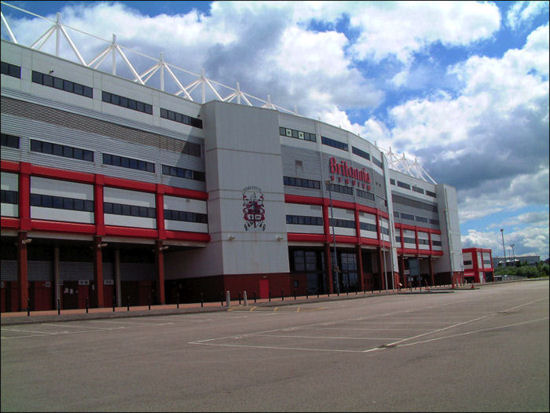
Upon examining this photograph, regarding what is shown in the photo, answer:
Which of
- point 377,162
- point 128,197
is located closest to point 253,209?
point 128,197

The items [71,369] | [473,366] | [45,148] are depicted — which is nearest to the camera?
[473,366]

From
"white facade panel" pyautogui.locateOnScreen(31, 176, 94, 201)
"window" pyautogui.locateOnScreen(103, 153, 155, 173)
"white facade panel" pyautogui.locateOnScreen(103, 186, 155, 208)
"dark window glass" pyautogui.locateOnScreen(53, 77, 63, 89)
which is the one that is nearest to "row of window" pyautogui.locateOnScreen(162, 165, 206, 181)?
"window" pyautogui.locateOnScreen(103, 153, 155, 173)

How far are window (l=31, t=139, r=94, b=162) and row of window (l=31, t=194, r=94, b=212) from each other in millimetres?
3718

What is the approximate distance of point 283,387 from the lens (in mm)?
8547

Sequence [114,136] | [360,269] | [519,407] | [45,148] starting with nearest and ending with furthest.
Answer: [519,407], [45,148], [114,136], [360,269]

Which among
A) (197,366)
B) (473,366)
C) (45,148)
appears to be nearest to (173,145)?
(45,148)

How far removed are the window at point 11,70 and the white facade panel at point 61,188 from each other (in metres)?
8.25

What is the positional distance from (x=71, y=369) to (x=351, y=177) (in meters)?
64.1

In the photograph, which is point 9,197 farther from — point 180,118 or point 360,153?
point 360,153

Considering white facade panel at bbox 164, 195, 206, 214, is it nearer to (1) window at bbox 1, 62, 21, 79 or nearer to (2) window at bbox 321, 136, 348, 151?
(1) window at bbox 1, 62, 21, 79

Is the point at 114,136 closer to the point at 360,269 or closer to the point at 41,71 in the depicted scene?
the point at 41,71

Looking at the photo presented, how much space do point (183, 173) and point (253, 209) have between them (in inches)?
343

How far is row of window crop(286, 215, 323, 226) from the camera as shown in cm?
6141

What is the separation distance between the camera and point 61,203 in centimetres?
4238
